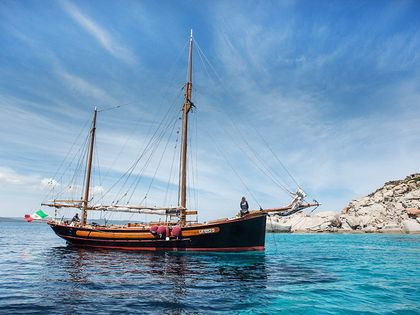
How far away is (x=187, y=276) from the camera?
1574 cm

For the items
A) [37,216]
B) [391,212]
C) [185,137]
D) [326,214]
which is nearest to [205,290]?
[185,137]

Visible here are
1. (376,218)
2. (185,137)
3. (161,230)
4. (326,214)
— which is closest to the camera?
(161,230)

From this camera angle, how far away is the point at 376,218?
87.7 m

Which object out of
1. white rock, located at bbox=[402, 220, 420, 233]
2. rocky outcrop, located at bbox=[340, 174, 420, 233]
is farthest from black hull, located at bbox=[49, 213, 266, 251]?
rocky outcrop, located at bbox=[340, 174, 420, 233]

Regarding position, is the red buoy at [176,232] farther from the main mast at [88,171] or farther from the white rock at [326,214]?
the white rock at [326,214]

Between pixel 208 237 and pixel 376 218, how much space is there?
8038 centimetres

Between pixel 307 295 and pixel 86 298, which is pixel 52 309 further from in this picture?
pixel 307 295

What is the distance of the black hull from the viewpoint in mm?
26375

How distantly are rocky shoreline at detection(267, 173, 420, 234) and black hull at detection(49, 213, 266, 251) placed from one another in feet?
172

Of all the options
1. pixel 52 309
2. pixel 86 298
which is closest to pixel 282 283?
pixel 86 298

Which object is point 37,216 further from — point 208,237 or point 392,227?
point 392,227

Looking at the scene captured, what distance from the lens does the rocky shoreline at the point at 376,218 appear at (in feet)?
265

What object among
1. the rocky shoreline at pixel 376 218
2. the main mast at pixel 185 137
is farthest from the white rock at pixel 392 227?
the main mast at pixel 185 137

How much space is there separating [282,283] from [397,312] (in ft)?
17.3
